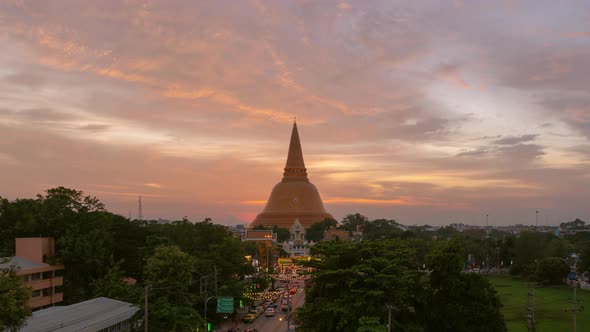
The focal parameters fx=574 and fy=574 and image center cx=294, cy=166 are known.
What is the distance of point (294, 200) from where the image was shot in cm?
14275

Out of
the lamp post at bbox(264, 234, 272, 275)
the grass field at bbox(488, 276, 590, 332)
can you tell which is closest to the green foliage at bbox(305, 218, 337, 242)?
the lamp post at bbox(264, 234, 272, 275)

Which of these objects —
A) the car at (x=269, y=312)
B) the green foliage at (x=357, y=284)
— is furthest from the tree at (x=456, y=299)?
the car at (x=269, y=312)

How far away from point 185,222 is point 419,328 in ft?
104

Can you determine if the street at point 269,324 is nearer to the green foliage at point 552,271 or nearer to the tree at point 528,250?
the green foliage at point 552,271

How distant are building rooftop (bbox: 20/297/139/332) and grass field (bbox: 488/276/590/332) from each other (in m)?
27.3

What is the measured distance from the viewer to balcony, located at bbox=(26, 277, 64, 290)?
132 ft

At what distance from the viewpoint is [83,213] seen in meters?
46.8

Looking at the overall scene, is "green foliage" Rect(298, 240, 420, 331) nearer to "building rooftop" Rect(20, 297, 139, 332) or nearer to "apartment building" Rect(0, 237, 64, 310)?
"building rooftop" Rect(20, 297, 139, 332)

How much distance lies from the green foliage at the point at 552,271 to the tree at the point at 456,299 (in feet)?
146

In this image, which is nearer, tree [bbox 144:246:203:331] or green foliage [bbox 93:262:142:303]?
tree [bbox 144:246:203:331]

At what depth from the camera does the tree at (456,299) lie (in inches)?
1141

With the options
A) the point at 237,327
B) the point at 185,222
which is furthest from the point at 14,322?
the point at 185,222

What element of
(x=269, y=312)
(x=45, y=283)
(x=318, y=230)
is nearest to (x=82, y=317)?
(x=45, y=283)

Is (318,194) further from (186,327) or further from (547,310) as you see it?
(186,327)
